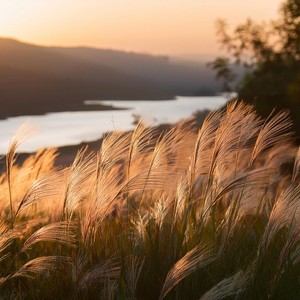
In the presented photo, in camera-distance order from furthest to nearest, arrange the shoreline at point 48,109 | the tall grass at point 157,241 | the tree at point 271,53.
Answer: the shoreline at point 48,109
the tree at point 271,53
the tall grass at point 157,241

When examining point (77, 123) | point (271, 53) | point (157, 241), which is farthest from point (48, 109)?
point (157, 241)

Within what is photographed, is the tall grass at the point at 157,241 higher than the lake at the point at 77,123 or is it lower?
higher

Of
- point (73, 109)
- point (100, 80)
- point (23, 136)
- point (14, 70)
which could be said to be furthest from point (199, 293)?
point (100, 80)

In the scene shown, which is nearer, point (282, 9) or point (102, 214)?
point (102, 214)

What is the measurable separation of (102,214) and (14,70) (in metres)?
85.0

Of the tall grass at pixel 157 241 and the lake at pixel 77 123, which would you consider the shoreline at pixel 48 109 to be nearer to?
the lake at pixel 77 123

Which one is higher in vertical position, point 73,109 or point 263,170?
point 263,170

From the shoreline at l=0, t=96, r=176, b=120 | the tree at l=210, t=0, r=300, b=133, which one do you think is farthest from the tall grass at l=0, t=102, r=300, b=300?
the shoreline at l=0, t=96, r=176, b=120

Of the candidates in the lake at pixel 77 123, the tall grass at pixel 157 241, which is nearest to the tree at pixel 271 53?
the lake at pixel 77 123

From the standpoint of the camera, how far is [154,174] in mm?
4961

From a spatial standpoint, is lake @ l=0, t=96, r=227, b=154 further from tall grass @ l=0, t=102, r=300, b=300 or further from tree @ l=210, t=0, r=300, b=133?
tall grass @ l=0, t=102, r=300, b=300

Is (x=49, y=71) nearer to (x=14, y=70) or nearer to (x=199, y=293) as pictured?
(x=14, y=70)

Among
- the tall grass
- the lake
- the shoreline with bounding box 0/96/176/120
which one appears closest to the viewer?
the tall grass

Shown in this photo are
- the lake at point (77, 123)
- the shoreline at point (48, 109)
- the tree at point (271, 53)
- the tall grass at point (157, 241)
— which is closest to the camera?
the tall grass at point (157, 241)
